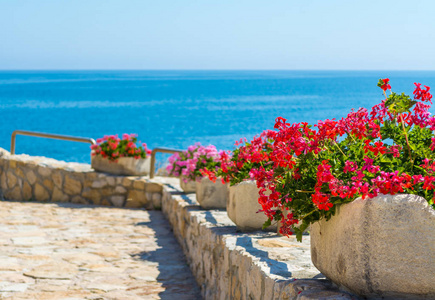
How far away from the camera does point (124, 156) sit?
8.90m

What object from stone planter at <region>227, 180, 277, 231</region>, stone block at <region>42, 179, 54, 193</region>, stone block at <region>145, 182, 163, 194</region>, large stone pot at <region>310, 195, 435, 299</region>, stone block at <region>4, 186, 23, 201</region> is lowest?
stone block at <region>4, 186, 23, 201</region>

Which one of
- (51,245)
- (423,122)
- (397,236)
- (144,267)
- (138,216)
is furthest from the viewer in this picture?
(138,216)

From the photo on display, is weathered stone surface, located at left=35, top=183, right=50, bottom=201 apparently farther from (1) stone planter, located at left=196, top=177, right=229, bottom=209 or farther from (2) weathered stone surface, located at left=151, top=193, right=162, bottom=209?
(1) stone planter, located at left=196, top=177, right=229, bottom=209

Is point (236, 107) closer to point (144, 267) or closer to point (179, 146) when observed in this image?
point (179, 146)

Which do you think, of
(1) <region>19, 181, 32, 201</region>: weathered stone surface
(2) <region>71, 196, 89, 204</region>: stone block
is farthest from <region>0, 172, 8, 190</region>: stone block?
(2) <region>71, 196, 89, 204</region>: stone block

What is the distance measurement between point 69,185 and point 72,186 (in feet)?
0.20

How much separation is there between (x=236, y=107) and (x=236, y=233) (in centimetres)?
5691

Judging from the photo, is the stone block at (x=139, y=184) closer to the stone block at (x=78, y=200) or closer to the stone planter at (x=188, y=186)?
the stone block at (x=78, y=200)

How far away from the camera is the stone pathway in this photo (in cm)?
452

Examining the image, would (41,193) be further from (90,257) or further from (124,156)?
(90,257)

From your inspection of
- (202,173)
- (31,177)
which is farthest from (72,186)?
(202,173)

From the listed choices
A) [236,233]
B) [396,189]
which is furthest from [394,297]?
[236,233]

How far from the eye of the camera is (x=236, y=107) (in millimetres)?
60844

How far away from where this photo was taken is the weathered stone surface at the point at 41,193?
9.32m
